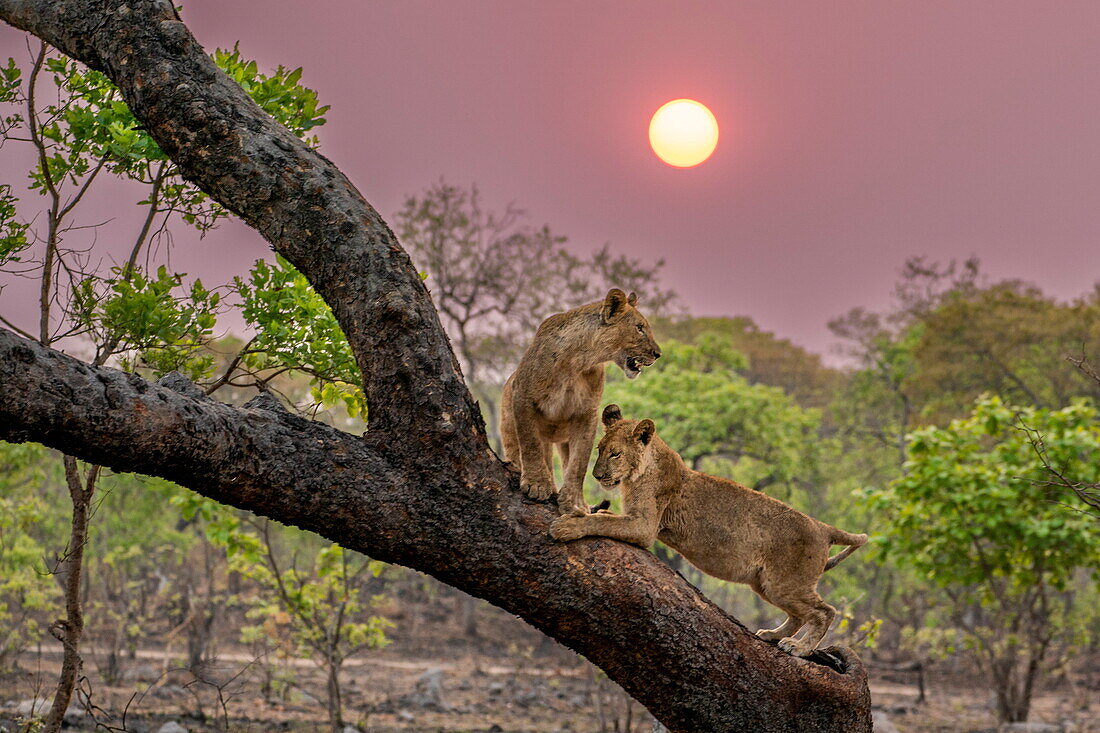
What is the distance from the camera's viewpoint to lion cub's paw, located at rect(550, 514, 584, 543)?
412cm

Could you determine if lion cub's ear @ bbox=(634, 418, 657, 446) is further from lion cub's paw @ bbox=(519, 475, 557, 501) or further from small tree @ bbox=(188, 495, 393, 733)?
small tree @ bbox=(188, 495, 393, 733)

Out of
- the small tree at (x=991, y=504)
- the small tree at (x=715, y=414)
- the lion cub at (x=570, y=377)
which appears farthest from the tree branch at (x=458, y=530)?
the small tree at (x=715, y=414)

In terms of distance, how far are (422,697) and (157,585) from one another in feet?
45.3

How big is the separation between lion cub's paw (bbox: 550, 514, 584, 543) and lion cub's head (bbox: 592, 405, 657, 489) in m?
0.48

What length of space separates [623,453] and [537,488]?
54cm

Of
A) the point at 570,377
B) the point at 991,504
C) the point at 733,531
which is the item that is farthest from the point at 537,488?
the point at 991,504

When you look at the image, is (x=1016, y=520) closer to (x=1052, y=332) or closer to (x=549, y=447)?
(x=549, y=447)

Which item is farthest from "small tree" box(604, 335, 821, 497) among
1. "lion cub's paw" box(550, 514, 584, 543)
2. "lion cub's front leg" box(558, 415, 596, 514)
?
"lion cub's paw" box(550, 514, 584, 543)

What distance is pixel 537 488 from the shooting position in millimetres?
4387

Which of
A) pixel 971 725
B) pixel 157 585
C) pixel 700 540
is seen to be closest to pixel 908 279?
pixel 971 725

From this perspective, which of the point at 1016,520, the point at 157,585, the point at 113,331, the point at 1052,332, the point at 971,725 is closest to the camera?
the point at 113,331

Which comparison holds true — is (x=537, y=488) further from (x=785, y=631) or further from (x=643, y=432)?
(x=785, y=631)

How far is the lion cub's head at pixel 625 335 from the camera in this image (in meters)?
4.95

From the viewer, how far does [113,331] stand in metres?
5.88
